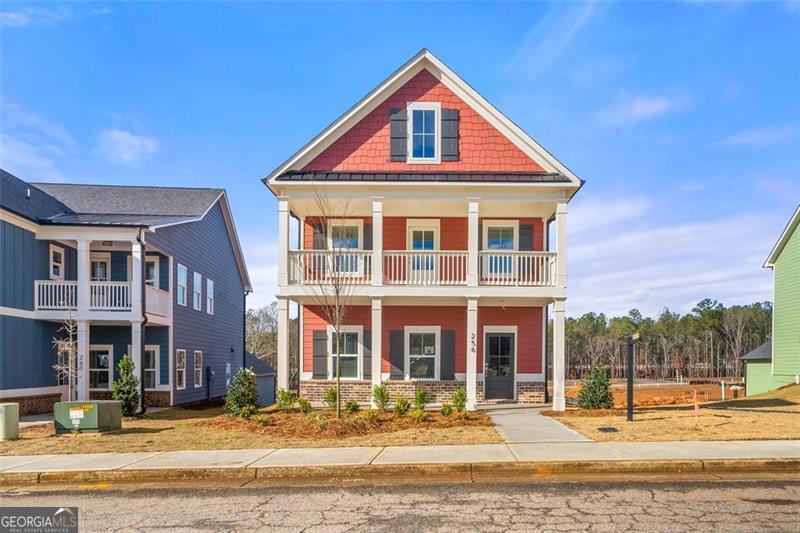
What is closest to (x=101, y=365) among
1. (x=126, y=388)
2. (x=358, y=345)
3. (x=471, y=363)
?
(x=126, y=388)

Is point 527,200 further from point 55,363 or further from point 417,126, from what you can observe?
point 55,363

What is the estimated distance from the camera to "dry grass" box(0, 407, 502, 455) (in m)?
10.9

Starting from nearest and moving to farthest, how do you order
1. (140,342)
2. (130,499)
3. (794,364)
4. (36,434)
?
(130,499), (36,434), (140,342), (794,364)

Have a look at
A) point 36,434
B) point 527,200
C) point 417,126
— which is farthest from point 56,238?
point 527,200

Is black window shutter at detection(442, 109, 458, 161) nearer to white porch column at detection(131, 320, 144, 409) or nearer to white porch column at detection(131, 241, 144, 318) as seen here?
white porch column at detection(131, 241, 144, 318)

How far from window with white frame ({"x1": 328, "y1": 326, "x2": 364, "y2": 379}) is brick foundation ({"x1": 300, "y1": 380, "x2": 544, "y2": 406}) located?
34 centimetres

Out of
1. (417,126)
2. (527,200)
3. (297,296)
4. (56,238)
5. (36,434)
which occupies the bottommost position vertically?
(36,434)

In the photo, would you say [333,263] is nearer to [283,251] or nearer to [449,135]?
[283,251]

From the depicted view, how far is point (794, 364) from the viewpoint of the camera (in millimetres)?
24516

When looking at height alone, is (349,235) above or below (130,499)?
above

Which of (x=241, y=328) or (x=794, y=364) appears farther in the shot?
(x=241, y=328)

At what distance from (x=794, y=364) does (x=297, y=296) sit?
22.0 m

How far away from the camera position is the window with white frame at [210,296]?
1004 inches

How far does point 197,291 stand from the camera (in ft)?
78.9
